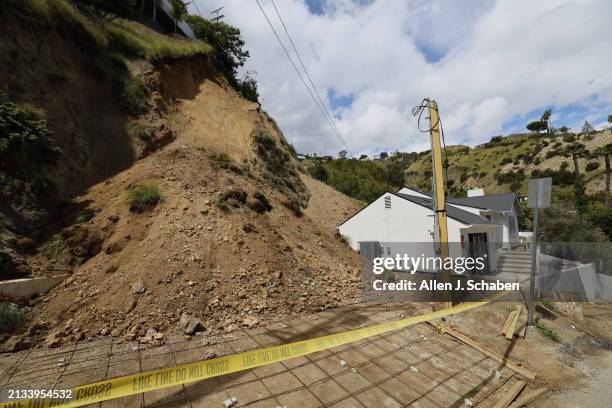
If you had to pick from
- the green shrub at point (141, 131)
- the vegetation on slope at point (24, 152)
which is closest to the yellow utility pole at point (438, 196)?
the vegetation on slope at point (24, 152)

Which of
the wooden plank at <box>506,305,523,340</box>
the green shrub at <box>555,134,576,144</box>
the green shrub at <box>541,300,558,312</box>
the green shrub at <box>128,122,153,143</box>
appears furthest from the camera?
the green shrub at <box>555,134,576,144</box>

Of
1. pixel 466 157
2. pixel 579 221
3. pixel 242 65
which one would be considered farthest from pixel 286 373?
pixel 466 157

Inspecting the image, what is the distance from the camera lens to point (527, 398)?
6211mm

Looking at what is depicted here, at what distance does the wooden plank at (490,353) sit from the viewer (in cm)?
703

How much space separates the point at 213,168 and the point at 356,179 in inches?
987

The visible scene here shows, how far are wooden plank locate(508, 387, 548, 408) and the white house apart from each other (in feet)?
34.4

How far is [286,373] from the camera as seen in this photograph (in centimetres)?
608

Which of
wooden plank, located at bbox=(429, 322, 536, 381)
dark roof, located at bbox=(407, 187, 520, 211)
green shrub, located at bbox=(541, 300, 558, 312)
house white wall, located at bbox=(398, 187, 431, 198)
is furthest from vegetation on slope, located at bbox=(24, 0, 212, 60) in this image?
green shrub, located at bbox=(541, 300, 558, 312)

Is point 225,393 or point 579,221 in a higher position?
point 579,221

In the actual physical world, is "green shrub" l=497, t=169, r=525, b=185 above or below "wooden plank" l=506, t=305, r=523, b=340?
above

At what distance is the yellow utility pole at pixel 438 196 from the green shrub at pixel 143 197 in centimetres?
1005

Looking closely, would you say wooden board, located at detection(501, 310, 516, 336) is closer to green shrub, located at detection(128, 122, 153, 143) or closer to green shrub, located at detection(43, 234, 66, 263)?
green shrub, located at detection(43, 234, 66, 263)

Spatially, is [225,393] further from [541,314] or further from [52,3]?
[52,3]

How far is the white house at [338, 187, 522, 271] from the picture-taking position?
17.0 m
